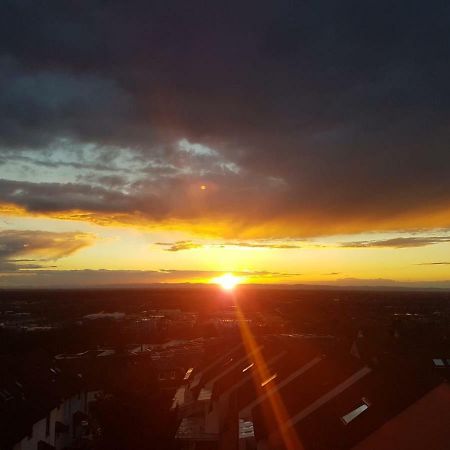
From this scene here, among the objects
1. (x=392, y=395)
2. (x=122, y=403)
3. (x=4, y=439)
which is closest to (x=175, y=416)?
(x=122, y=403)

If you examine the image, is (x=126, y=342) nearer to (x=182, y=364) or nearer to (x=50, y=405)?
(x=182, y=364)

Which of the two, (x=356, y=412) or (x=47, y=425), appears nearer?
(x=356, y=412)

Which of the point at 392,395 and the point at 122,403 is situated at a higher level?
the point at 392,395

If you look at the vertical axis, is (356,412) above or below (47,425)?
above

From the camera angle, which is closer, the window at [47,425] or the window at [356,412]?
the window at [356,412]

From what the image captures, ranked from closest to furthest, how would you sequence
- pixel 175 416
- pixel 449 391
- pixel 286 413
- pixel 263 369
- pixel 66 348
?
pixel 449 391, pixel 286 413, pixel 263 369, pixel 175 416, pixel 66 348

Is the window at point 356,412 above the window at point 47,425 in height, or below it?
above

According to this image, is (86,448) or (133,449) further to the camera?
(86,448)

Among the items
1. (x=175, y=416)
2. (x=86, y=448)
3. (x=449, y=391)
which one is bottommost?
(x=86, y=448)

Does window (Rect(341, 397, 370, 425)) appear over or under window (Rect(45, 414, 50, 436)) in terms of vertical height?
over

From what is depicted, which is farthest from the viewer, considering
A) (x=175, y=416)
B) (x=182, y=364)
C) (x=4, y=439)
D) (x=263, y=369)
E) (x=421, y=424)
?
(x=182, y=364)

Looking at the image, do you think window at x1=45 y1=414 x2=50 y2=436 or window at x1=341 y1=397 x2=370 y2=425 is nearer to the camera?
window at x1=341 y1=397 x2=370 y2=425
